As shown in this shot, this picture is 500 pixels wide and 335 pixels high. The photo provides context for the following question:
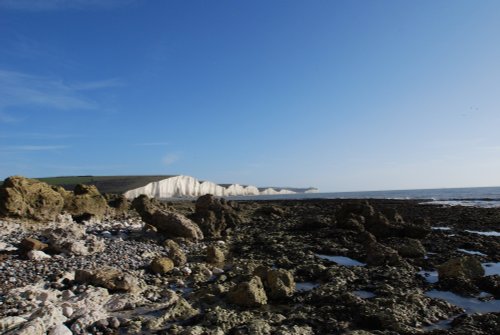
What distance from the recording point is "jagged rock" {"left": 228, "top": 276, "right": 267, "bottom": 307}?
24.1 ft

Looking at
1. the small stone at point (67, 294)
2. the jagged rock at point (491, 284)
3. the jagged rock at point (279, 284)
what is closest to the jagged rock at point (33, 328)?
the small stone at point (67, 294)

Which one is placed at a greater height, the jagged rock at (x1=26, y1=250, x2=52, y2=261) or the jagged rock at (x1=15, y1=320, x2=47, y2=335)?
the jagged rock at (x1=26, y1=250, x2=52, y2=261)

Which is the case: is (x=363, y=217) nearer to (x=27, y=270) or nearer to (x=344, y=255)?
(x=344, y=255)

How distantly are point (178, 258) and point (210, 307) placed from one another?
3828 millimetres

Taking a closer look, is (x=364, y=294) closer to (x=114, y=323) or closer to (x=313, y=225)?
(x=114, y=323)

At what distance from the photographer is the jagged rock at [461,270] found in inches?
366

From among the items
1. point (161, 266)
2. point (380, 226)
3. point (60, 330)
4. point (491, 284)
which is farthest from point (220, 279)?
point (380, 226)

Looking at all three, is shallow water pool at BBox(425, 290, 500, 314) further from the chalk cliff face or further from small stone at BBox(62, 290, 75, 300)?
the chalk cliff face

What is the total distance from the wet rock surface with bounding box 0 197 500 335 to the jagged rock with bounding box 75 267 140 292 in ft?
0.07

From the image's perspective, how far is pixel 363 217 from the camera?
1891cm

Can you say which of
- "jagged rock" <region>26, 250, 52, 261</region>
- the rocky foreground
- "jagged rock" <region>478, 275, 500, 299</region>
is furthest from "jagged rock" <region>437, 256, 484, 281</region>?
"jagged rock" <region>26, 250, 52, 261</region>

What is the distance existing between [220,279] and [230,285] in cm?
80

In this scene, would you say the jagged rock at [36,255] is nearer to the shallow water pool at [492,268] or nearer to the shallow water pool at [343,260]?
the shallow water pool at [343,260]

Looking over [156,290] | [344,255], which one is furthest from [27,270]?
[344,255]
